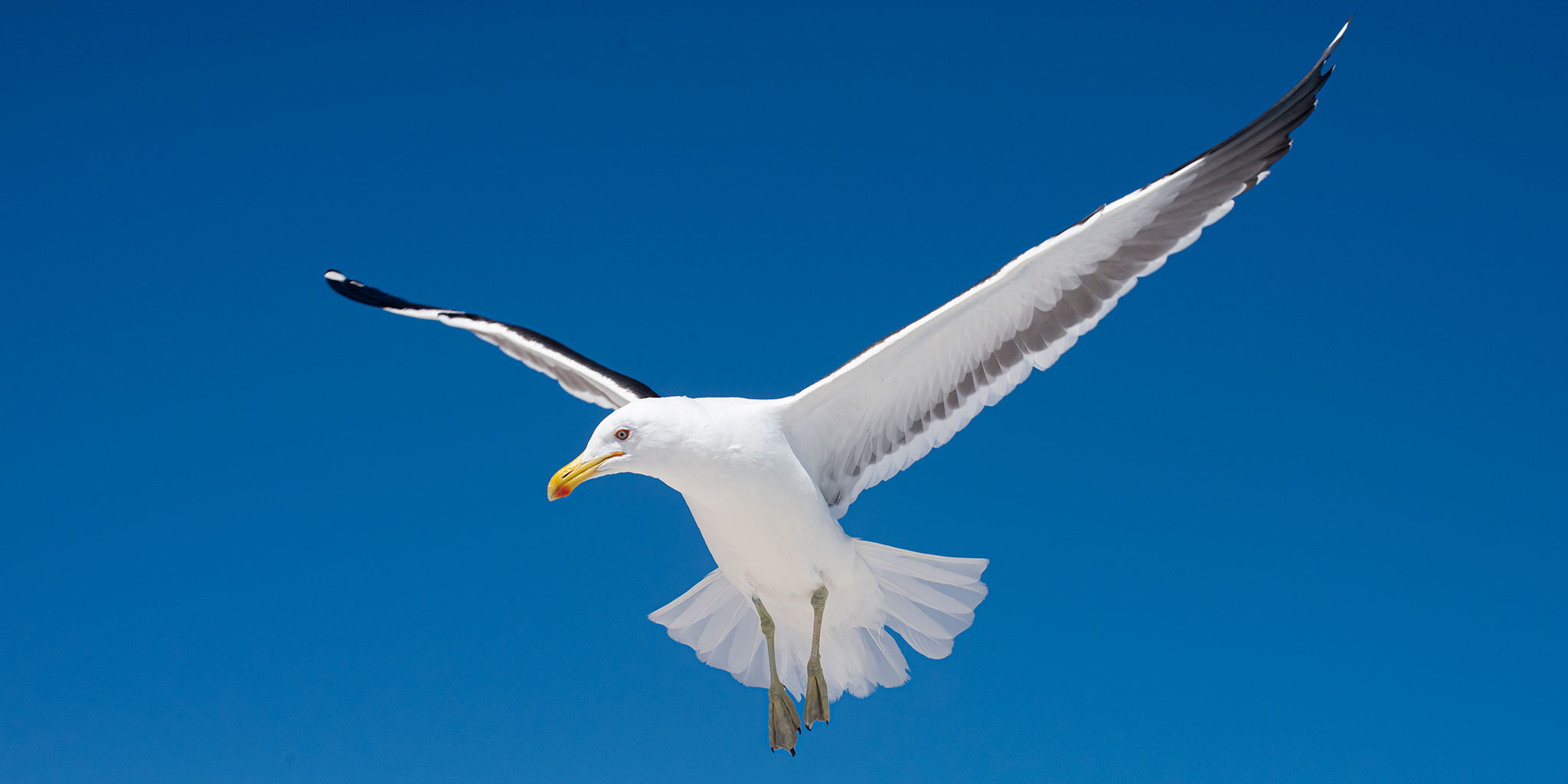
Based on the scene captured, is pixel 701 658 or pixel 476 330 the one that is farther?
pixel 476 330

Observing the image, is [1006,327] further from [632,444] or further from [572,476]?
[572,476]

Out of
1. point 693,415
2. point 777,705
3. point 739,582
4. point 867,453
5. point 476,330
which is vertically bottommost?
point 777,705

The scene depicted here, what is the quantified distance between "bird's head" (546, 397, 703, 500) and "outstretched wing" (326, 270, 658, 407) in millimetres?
1232

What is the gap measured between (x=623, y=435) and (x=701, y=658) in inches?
72.0

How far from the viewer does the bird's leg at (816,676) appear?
5.18 meters

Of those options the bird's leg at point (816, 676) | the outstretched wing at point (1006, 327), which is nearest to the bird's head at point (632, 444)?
the outstretched wing at point (1006, 327)

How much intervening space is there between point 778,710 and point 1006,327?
2.04m

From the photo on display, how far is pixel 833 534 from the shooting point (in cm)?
509

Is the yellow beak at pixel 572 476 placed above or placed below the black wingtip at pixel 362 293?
below

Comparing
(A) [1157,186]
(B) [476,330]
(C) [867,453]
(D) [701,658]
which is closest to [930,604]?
(C) [867,453]

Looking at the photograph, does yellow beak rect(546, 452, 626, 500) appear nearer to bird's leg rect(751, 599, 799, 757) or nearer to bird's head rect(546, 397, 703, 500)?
bird's head rect(546, 397, 703, 500)

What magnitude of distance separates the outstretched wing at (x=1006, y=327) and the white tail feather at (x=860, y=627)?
51cm

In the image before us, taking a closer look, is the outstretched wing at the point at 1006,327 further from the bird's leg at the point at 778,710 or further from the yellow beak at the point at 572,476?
the yellow beak at the point at 572,476

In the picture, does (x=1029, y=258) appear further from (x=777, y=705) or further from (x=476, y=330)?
(x=476, y=330)
